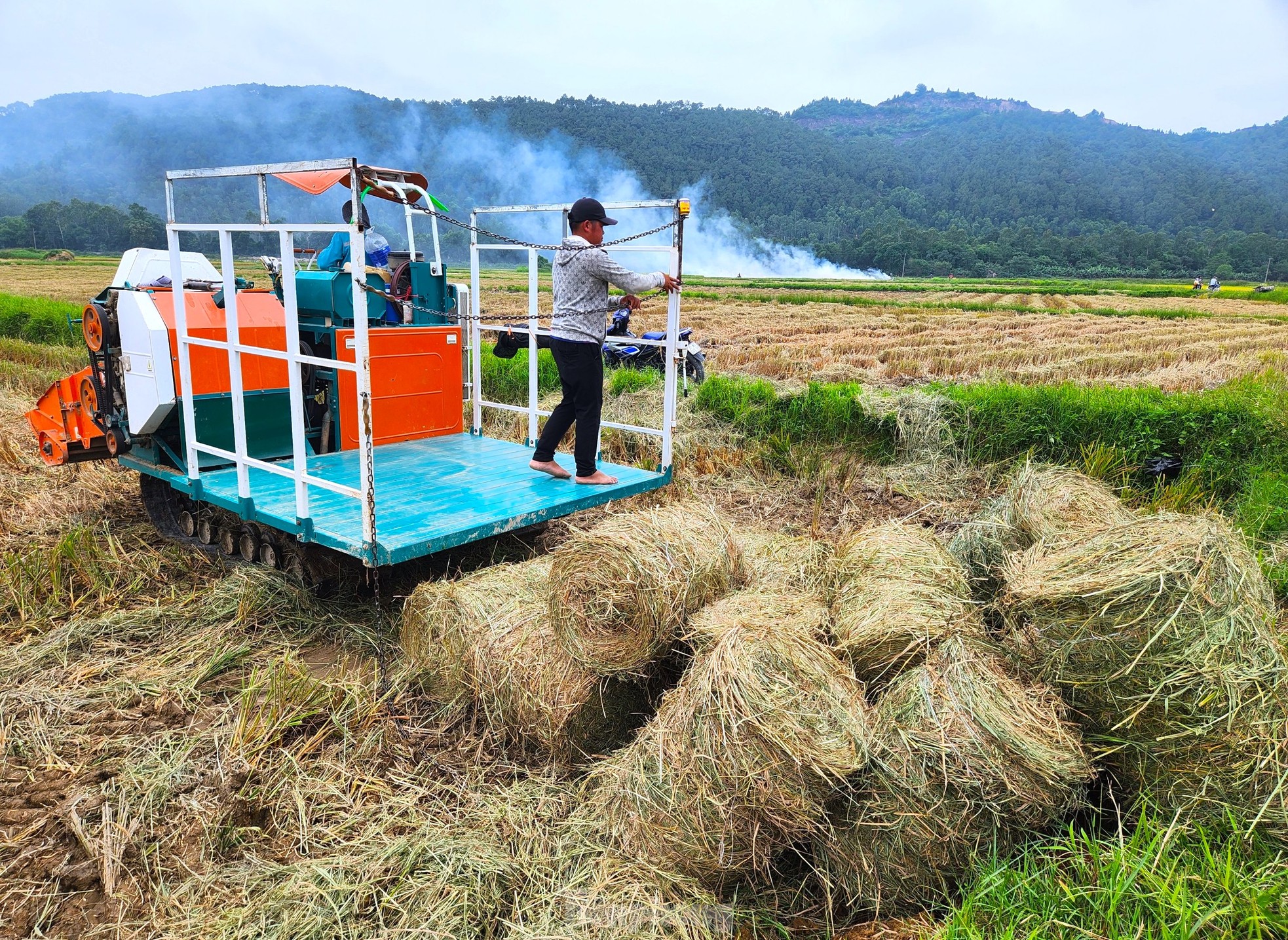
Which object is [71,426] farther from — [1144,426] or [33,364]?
[33,364]

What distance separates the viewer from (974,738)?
9.39ft

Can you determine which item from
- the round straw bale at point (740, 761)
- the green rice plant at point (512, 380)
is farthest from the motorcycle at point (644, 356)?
the round straw bale at point (740, 761)

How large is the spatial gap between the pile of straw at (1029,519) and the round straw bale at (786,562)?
2.46ft

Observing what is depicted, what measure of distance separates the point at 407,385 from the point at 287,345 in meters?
2.07

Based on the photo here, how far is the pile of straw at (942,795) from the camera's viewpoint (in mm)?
2795

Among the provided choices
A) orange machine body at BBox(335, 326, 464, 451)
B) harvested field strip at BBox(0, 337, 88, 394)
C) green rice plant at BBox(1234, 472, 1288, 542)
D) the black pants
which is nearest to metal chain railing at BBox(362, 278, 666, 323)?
the black pants

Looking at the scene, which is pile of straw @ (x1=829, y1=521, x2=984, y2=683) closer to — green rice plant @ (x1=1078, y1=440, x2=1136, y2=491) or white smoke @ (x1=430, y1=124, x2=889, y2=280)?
green rice plant @ (x1=1078, y1=440, x2=1136, y2=491)

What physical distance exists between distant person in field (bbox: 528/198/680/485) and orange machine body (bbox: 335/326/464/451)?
157cm

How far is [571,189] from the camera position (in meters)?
77.8

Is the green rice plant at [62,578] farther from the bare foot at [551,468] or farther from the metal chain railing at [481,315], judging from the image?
the bare foot at [551,468]

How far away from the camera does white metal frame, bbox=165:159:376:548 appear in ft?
14.2

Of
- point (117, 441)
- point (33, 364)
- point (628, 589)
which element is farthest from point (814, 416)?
point (33, 364)

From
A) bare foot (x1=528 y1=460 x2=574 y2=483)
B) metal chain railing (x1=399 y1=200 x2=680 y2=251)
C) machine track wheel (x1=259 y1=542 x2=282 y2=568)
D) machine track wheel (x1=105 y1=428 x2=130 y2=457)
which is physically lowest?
machine track wheel (x1=259 y1=542 x2=282 y2=568)

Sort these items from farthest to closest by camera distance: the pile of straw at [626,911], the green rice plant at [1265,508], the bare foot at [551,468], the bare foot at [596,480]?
the bare foot at [551,468] < the bare foot at [596,480] < the green rice plant at [1265,508] < the pile of straw at [626,911]
